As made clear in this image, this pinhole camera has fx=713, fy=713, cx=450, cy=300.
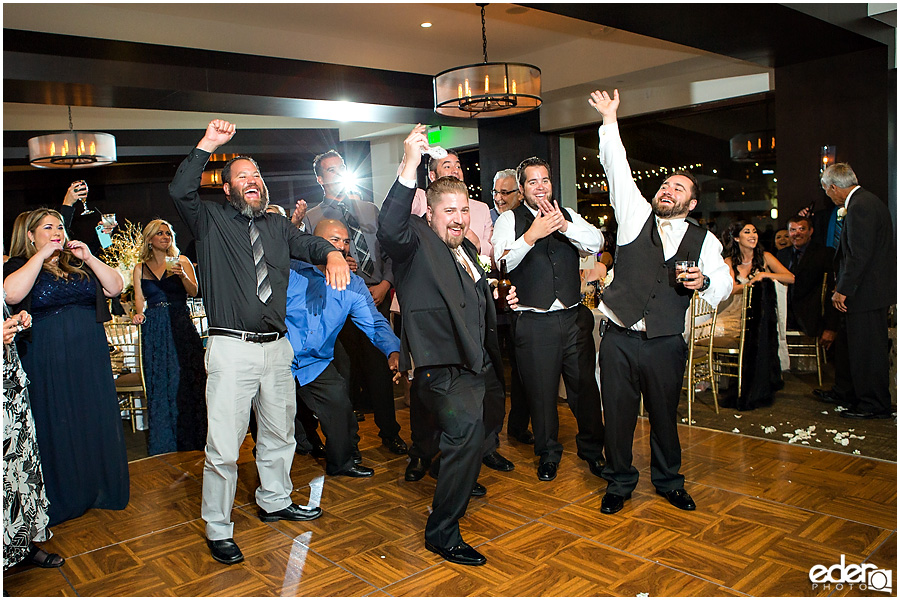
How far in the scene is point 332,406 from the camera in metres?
3.82

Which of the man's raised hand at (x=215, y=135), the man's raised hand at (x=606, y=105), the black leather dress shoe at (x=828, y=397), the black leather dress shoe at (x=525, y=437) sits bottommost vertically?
the black leather dress shoe at (x=525, y=437)

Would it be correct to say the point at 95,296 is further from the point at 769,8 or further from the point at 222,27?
the point at 769,8

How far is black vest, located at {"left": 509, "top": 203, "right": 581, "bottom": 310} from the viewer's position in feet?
11.9

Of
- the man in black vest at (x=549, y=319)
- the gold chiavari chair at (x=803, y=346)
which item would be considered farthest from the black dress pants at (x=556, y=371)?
the gold chiavari chair at (x=803, y=346)

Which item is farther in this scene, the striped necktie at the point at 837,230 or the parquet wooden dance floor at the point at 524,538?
the striped necktie at the point at 837,230

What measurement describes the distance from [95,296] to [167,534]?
3.86 ft

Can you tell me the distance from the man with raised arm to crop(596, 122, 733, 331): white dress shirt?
4.21ft

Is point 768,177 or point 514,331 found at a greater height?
point 768,177

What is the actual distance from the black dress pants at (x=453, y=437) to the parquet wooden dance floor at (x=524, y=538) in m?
0.16

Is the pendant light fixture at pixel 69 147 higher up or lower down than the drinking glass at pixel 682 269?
higher up

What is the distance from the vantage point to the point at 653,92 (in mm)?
6918

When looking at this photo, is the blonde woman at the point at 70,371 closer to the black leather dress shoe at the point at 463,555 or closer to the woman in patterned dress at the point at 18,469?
the woman in patterned dress at the point at 18,469

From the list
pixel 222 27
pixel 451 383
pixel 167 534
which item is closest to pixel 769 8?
pixel 451 383

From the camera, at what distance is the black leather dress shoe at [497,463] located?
3.94m
